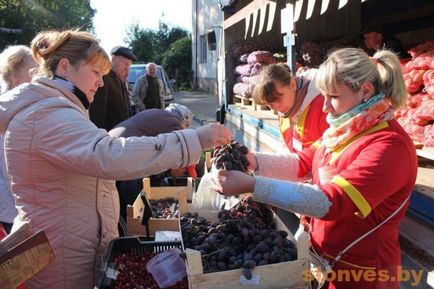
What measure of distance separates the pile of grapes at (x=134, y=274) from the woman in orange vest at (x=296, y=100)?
1307 mm

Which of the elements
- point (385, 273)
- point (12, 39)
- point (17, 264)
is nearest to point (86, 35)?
point (17, 264)

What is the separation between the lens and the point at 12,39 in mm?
24188

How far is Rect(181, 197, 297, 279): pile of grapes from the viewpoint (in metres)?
1.63

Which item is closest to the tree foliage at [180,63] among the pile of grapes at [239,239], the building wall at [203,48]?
the building wall at [203,48]

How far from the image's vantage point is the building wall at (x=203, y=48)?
73.8 ft

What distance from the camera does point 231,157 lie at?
2.06 metres

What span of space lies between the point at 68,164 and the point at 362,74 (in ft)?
4.00

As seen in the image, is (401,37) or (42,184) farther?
(401,37)

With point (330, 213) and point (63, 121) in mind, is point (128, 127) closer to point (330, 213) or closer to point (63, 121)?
point (63, 121)

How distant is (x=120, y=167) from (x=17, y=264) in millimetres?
476

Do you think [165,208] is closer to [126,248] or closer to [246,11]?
[126,248]

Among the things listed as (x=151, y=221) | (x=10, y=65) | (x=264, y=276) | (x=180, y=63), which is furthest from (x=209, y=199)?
(x=180, y=63)

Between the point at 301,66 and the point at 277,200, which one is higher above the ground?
the point at 301,66

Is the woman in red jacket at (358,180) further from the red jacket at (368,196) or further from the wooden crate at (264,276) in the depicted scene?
the wooden crate at (264,276)
